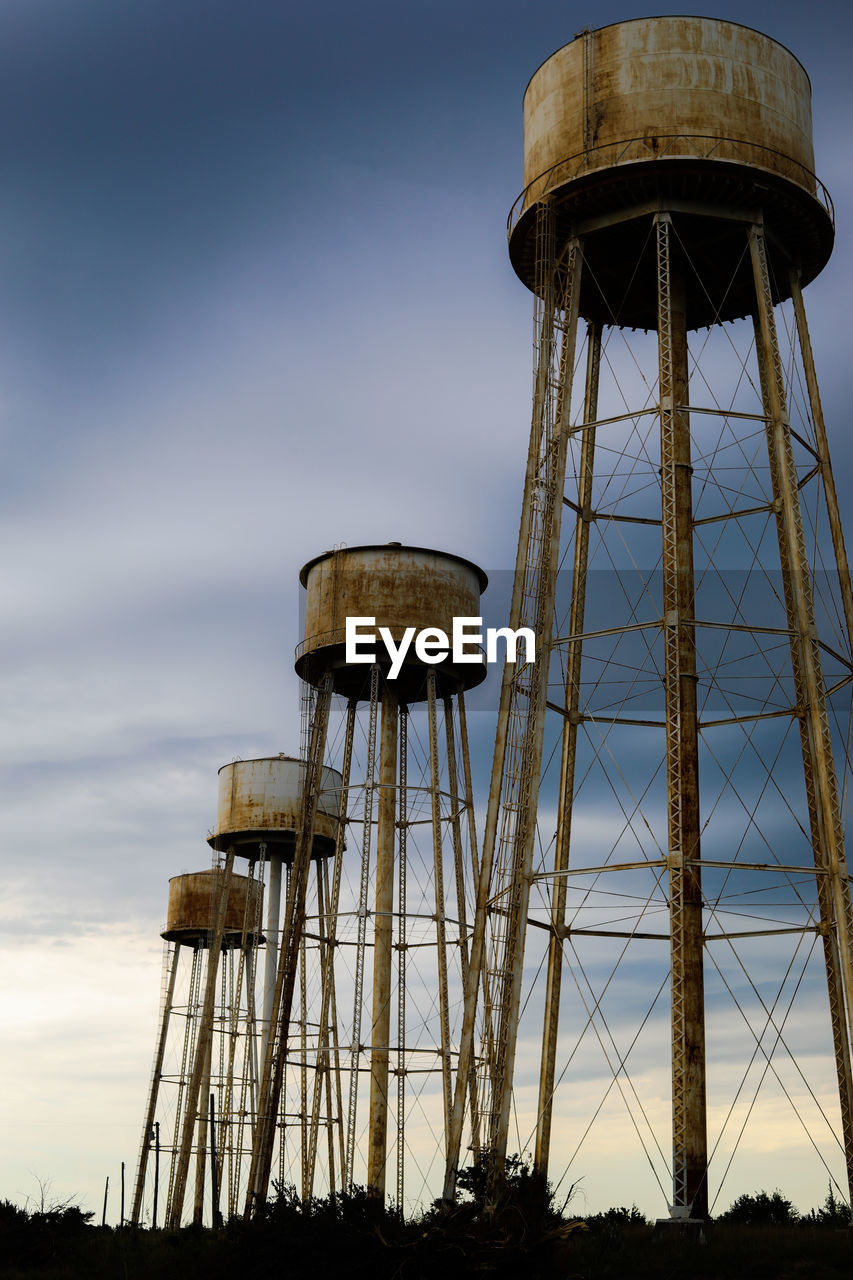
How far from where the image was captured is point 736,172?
2548 centimetres

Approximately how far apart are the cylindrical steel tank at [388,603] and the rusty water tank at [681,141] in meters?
8.25

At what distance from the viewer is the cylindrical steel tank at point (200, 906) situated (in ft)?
160

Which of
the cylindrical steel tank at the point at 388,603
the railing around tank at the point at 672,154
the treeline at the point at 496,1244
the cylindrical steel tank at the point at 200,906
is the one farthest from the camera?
the cylindrical steel tank at the point at 200,906

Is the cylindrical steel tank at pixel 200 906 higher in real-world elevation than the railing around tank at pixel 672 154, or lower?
lower

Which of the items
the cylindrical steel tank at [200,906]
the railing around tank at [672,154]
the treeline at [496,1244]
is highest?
the railing around tank at [672,154]

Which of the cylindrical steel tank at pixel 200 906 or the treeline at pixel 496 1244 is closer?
the treeline at pixel 496 1244

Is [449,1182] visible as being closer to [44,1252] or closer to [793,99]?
[44,1252]

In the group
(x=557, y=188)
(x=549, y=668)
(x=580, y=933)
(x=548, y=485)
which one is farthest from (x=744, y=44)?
(x=580, y=933)

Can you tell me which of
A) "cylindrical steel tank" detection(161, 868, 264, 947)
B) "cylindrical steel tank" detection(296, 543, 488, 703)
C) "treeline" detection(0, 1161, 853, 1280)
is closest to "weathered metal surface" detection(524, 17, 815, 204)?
"cylindrical steel tank" detection(296, 543, 488, 703)

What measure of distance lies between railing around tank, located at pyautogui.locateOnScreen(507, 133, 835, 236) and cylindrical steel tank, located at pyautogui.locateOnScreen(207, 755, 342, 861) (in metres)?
18.7

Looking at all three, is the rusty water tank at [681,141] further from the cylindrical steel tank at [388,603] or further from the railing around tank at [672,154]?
the cylindrical steel tank at [388,603]

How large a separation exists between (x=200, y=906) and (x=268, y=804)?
339 inches

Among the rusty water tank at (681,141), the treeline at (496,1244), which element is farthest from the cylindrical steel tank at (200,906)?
the rusty water tank at (681,141)

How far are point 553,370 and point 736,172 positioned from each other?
3.99 meters
